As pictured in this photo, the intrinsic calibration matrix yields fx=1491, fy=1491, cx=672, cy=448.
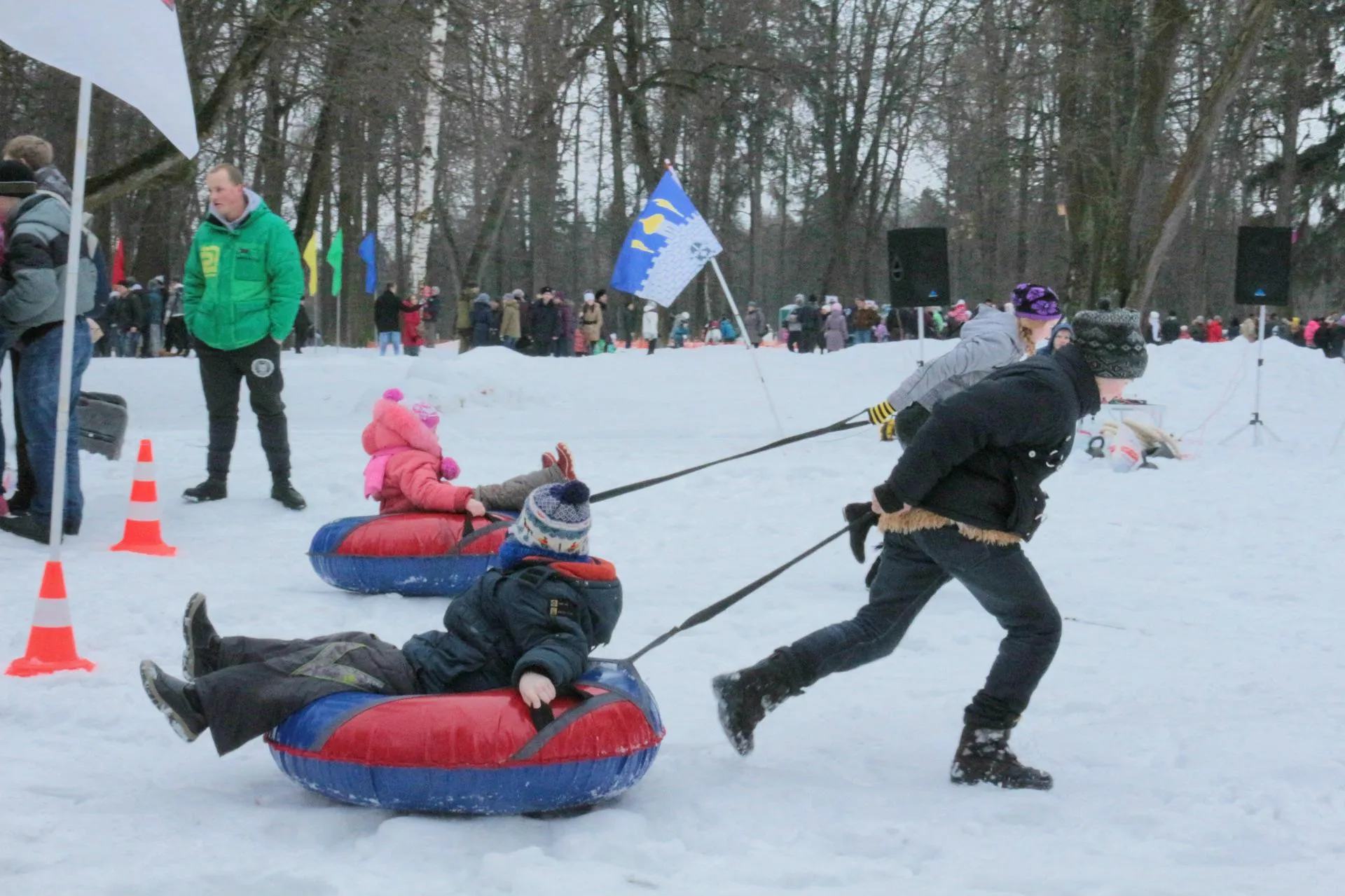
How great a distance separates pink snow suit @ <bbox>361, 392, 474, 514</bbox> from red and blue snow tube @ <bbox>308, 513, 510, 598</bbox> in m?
0.21

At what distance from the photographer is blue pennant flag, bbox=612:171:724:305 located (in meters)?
14.1

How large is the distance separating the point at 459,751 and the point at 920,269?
11904 mm

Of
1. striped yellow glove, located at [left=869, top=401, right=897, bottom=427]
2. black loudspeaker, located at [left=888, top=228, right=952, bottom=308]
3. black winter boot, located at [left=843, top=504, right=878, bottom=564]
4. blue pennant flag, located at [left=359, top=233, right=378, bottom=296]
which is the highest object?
blue pennant flag, located at [left=359, top=233, right=378, bottom=296]

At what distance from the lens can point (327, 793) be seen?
152 inches

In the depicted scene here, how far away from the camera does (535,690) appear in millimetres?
3811

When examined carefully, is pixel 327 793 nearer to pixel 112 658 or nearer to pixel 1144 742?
pixel 112 658

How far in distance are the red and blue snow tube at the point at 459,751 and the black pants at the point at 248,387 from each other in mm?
5112

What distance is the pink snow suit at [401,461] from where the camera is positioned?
7.08 m

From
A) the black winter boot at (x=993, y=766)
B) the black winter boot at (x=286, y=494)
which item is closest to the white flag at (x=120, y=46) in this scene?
the black winter boot at (x=993, y=766)

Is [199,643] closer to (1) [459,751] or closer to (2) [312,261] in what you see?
(1) [459,751]

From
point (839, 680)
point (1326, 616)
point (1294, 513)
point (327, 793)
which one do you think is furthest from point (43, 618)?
point (1294, 513)

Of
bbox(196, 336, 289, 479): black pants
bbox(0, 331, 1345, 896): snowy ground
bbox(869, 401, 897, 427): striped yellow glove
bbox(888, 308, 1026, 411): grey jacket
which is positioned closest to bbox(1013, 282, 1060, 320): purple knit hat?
bbox(888, 308, 1026, 411): grey jacket

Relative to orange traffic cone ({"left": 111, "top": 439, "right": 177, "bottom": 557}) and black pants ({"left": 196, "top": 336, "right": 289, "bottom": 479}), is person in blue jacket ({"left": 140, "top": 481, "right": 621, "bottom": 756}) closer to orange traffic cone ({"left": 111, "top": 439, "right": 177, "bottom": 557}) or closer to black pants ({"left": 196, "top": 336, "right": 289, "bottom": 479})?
orange traffic cone ({"left": 111, "top": 439, "right": 177, "bottom": 557})

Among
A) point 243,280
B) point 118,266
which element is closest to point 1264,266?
point 243,280
